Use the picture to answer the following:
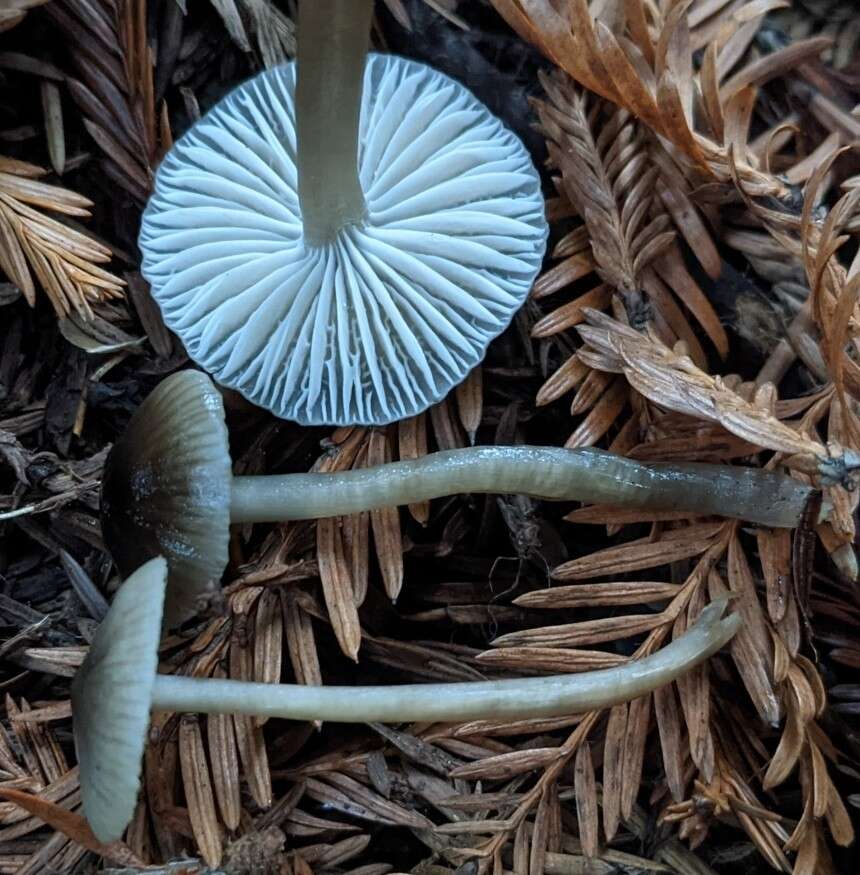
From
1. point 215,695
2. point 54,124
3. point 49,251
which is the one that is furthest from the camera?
point 54,124

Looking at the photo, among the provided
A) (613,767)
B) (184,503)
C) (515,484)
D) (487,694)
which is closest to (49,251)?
(184,503)

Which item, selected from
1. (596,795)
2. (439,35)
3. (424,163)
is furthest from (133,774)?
(439,35)

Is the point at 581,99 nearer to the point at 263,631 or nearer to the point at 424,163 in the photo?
the point at 424,163

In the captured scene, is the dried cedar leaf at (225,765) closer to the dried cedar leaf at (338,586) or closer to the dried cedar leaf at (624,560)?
the dried cedar leaf at (338,586)

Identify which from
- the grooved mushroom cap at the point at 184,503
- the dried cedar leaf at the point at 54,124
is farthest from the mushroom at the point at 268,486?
the dried cedar leaf at the point at 54,124

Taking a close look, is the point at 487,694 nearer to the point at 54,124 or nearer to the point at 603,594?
the point at 603,594

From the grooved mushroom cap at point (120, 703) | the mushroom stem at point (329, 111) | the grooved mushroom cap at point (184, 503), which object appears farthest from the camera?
the grooved mushroom cap at point (184, 503)

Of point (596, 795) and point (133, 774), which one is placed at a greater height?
point (133, 774)
